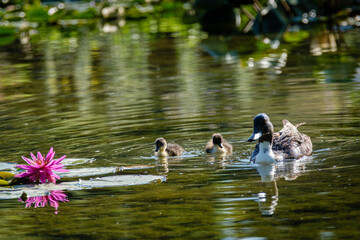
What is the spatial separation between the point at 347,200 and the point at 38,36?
807 inches

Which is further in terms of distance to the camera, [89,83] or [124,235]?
[89,83]

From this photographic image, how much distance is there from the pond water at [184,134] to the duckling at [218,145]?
114mm

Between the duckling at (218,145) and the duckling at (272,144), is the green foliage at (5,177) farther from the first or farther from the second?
the duckling at (272,144)

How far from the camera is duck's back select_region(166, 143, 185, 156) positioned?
8953 mm

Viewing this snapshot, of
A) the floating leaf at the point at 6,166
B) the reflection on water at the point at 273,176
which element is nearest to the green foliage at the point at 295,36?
the reflection on water at the point at 273,176

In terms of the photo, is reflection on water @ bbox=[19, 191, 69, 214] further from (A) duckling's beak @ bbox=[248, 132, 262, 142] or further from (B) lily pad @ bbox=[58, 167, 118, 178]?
(A) duckling's beak @ bbox=[248, 132, 262, 142]

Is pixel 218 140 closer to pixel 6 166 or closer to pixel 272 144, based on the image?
pixel 272 144

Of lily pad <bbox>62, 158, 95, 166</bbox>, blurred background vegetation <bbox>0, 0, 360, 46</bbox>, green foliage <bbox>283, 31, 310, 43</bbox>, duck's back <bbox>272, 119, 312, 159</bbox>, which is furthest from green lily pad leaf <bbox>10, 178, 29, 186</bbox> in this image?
blurred background vegetation <bbox>0, 0, 360, 46</bbox>

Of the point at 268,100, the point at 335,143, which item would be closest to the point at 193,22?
the point at 268,100

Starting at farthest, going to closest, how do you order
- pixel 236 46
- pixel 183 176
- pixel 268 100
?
pixel 236 46
pixel 268 100
pixel 183 176

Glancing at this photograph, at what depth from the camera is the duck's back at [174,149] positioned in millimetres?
8953

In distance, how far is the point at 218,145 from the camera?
900 centimetres

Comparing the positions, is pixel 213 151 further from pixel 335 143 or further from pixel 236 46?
pixel 236 46

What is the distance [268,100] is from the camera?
11.5m
